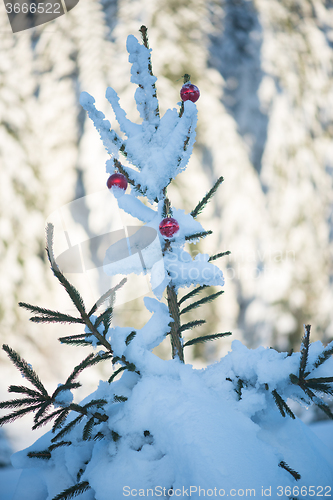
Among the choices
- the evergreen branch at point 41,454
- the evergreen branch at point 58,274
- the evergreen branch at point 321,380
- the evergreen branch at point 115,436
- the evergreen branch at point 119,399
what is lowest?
the evergreen branch at point 41,454

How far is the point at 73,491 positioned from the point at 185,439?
186mm

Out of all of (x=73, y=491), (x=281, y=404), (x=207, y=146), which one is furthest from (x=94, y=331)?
(x=207, y=146)

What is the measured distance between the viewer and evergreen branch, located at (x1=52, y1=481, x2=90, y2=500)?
410mm

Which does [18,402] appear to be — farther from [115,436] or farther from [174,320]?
[174,320]

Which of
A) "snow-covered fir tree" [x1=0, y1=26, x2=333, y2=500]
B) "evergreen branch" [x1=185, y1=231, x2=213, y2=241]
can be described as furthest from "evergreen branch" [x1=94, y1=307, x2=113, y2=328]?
"evergreen branch" [x1=185, y1=231, x2=213, y2=241]

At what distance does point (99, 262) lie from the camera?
0.63 m

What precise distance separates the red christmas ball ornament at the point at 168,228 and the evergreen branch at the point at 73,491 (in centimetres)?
43

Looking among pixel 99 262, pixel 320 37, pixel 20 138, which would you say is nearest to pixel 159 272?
pixel 99 262

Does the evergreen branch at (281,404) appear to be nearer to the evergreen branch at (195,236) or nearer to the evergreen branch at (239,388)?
the evergreen branch at (239,388)

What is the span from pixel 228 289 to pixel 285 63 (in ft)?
4.61

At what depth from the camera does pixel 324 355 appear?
0.46 m

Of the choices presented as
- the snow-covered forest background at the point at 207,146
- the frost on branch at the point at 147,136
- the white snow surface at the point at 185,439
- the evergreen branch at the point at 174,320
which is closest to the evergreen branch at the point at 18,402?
the white snow surface at the point at 185,439

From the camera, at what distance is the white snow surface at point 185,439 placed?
16.2 inches

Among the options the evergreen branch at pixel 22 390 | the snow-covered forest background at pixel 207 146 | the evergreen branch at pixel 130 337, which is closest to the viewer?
the evergreen branch at pixel 22 390
